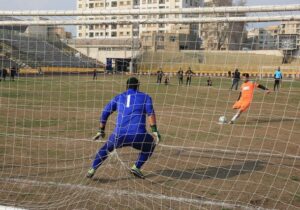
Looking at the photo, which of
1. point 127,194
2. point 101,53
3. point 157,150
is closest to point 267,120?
point 157,150

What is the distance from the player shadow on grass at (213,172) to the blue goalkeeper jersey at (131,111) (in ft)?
3.14

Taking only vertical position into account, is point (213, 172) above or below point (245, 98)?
below

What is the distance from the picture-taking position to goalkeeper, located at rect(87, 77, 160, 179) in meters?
6.15

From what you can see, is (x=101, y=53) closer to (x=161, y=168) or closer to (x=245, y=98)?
(x=161, y=168)

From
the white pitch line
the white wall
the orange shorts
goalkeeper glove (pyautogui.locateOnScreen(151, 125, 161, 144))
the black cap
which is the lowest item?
the white pitch line

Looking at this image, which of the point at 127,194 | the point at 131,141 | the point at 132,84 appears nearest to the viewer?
the point at 127,194

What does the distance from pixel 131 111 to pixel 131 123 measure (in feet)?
0.60

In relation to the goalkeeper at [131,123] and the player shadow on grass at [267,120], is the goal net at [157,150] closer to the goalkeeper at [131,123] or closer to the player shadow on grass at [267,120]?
the goalkeeper at [131,123]

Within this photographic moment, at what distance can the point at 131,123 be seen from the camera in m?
6.16

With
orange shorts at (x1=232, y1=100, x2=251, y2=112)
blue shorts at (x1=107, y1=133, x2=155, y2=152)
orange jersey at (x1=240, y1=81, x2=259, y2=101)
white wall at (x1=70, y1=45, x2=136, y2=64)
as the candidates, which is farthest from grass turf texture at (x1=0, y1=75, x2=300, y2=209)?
orange jersey at (x1=240, y1=81, x2=259, y2=101)

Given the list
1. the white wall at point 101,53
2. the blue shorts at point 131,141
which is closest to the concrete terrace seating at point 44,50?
the white wall at point 101,53

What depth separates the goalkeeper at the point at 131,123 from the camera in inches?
242

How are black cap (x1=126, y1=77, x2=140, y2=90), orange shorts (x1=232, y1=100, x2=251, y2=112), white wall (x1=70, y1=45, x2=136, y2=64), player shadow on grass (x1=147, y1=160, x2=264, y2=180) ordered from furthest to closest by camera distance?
orange shorts (x1=232, y1=100, x2=251, y2=112) < white wall (x1=70, y1=45, x2=136, y2=64) < player shadow on grass (x1=147, y1=160, x2=264, y2=180) < black cap (x1=126, y1=77, x2=140, y2=90)

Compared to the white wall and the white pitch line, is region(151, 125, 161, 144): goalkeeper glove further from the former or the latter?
the white wall
